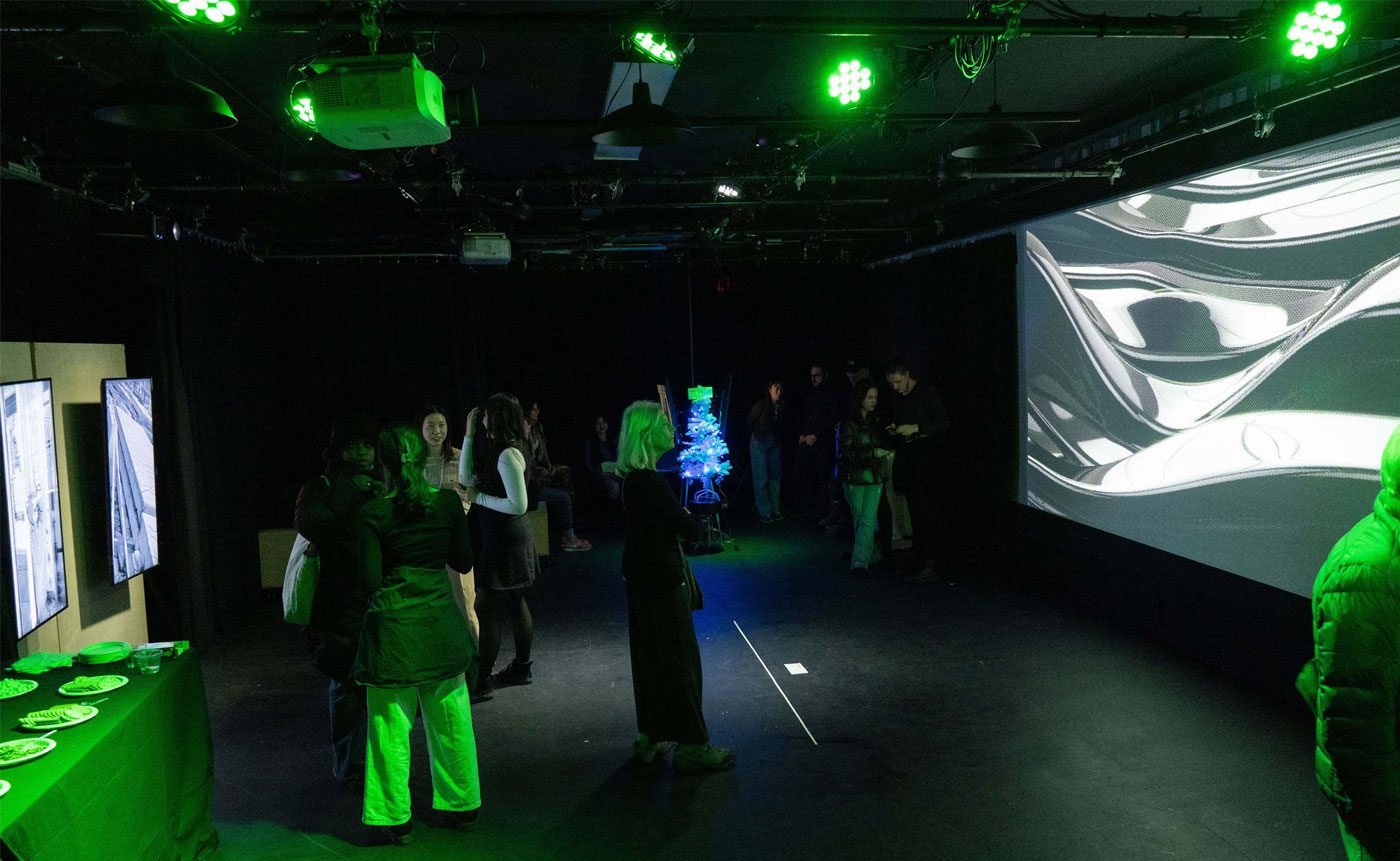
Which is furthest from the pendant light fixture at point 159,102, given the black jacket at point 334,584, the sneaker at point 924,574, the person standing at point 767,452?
the person standing at point 767,452

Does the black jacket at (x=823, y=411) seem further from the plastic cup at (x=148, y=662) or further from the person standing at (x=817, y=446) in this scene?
the plastic cup at (x=148, y=662)

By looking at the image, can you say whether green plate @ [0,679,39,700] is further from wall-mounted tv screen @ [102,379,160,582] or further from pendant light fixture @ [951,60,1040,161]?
pendant light fixture @ [951,60,1040,161]

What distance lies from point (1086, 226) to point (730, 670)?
12.0 ft

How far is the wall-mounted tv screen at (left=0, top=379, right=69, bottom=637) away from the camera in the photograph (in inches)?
148

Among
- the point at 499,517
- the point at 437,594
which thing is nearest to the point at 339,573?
the point at 437,594

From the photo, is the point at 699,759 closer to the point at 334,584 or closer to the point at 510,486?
the point at 510,486

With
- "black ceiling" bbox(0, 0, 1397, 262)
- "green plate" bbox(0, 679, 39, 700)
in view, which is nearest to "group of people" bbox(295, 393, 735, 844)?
"green plate" bbox(0, 679, 39, 700)

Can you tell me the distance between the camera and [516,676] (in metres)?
5.12

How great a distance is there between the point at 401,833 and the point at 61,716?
120 centimetres

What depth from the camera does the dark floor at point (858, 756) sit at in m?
3.37

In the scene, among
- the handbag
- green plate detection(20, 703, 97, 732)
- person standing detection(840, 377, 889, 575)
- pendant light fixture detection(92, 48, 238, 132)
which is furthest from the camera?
person standing detection(840, 377, 889, 575)

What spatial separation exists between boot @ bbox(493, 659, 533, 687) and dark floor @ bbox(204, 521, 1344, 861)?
10 centimetres

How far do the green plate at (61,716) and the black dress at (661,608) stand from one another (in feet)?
6.06

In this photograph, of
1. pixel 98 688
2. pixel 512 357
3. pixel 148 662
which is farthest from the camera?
pixel 512 357
